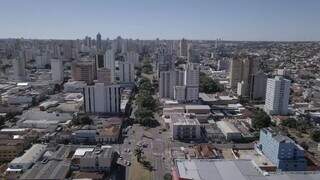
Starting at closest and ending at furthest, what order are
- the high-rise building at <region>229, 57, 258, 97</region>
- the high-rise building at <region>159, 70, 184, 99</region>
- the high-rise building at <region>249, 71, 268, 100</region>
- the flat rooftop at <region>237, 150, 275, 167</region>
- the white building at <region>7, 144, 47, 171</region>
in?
1. the white building at <region>7, 144, 47, 171</region>
2. the flat rooftop at <region>237, 150, 275, 167</region>
3. the high-rise building at <region>159, 70, 184, 99</region>
4. the high-rise building at <region>249, 71, 268, 100</region>
5. the high-rise building at <region>229, 57, 258, 97</region>

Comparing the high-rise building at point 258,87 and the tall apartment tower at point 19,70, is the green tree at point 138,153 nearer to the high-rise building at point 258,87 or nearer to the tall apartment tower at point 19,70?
the high-rise building at point 258,87

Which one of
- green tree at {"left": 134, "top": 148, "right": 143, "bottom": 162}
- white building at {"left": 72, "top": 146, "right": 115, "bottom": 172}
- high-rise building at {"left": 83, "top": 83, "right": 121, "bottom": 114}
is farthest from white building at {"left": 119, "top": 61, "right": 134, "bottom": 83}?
white building at {"left": 72, "top": 146, "right": 115, "bottom": 172}

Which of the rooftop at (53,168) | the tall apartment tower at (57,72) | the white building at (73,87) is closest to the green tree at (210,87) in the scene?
the white building at (73,87)

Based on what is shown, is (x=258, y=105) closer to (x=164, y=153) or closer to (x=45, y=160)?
(x=164, y=153)

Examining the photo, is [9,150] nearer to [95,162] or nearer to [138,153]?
[95,162]

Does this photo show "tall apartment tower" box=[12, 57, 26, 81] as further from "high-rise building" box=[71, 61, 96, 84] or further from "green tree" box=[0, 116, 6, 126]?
"green tree" box=[0, 116, 6, 126]

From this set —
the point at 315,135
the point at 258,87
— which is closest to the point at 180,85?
the point at 258,87
